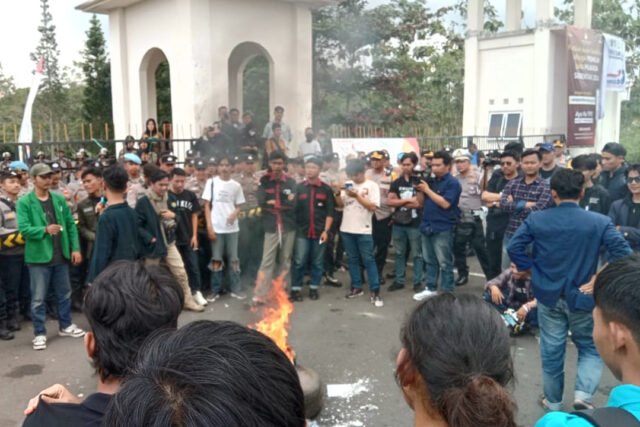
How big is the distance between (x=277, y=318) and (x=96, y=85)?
23729 millimetres

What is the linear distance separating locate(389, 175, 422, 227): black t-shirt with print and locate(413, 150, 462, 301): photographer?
1.19 ft

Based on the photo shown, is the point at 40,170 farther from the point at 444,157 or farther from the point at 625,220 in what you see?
the point at 625,220

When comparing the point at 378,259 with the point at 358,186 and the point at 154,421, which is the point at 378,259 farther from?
the point at 154,421

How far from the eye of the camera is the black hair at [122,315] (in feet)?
6.41

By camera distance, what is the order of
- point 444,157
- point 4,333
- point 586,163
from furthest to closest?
point 444,157 < point 586,163 < point 4,333

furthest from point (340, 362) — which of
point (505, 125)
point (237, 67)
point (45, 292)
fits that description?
point (505, 125)

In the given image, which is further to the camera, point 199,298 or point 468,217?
point 468,217

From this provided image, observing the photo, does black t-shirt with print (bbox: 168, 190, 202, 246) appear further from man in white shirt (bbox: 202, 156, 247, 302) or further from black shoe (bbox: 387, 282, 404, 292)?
black shoe (bbox: 387, 282, 404, 292)

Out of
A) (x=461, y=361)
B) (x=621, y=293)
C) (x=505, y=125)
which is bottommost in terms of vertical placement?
(x=461, y=361)

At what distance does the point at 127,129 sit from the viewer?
14711mm

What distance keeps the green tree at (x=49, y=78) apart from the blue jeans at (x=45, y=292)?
1122 inches

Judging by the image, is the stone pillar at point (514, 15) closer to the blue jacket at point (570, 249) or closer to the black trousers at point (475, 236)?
the black trousers at point (475, 236)

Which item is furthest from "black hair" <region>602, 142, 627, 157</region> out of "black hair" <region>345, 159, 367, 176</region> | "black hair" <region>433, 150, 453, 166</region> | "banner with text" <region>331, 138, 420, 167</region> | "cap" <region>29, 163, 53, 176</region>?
"cap" <region>29, 163, 53, 176</region>

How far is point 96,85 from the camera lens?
86.5 ft
